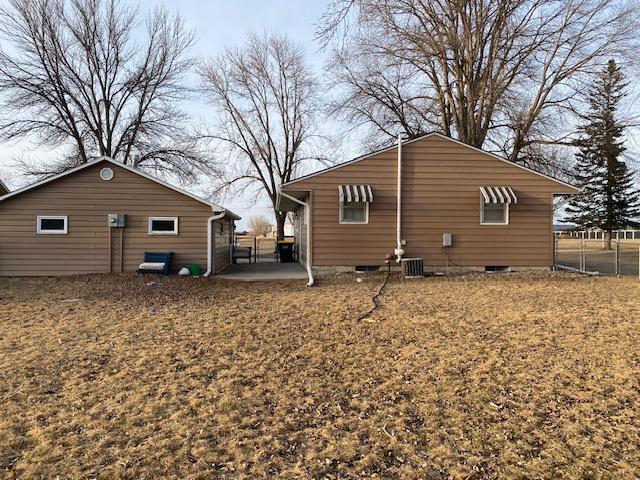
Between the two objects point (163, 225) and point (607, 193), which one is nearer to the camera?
point (163, 225)

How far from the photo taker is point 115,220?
12484mm

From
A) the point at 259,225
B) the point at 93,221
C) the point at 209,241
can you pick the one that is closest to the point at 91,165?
the point at 93,221

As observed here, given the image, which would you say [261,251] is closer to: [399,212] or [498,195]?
[399,212]

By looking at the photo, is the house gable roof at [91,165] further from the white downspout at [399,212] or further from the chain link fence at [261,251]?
the chain link fence at [261,251]

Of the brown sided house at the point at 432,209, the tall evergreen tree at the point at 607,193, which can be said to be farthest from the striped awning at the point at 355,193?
the tall evergreen tree at the point at 607,193

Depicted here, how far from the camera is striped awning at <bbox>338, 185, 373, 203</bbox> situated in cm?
1202

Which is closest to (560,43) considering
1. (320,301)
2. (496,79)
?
(496,79)

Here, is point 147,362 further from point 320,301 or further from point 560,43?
point 560,43

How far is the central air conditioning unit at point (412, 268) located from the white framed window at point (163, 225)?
22.2 ft

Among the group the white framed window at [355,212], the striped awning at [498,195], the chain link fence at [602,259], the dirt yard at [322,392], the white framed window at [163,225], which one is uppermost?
the striped awning at [498,195]

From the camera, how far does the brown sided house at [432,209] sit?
12445mm

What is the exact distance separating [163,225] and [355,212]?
572 centimetres

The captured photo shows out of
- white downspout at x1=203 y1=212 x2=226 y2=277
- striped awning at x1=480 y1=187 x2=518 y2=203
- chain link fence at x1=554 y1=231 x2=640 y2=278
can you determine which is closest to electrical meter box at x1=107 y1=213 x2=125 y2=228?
white downspout at x1=203 y1=212 x2=226 y2=277

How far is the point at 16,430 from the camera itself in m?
3.21
